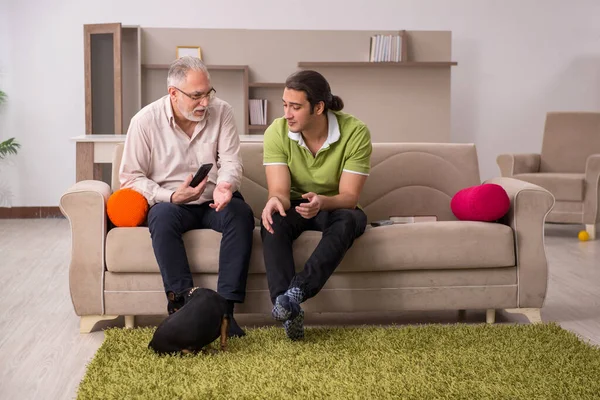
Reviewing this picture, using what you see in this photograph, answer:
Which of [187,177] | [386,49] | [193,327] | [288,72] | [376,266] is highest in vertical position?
[386,49]

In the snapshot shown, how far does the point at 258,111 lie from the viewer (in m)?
7.03

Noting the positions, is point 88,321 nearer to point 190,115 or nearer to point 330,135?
point 190,115

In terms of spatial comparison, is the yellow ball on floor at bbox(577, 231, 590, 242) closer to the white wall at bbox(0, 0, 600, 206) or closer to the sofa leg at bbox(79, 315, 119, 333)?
the white wall at bbox(0, 0, 600, 206)

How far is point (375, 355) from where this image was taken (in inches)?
106

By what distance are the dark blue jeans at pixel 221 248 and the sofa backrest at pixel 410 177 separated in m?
0.62

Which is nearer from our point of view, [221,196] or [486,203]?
[221,196]

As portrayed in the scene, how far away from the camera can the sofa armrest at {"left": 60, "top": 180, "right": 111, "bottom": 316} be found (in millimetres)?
3090

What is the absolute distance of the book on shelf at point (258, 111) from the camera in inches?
276

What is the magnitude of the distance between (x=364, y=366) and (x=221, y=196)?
907mm

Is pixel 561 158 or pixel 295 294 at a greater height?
pixel 561 158

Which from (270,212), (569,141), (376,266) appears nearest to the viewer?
(270,212)

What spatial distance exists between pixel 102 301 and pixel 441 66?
480 centimetres

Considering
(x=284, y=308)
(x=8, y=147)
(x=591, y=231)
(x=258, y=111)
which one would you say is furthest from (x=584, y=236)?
(x=8, y=147)

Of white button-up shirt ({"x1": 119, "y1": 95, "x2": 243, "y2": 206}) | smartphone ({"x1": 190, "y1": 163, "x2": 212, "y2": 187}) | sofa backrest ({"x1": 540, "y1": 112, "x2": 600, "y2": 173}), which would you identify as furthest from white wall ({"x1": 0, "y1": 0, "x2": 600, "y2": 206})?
smartphone ({"x1": 190, "y1": 163, "x2": 212, "y2": 187})
